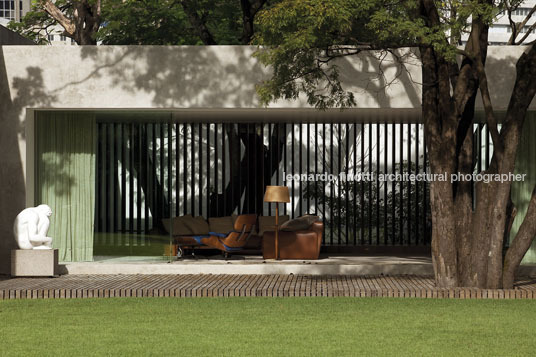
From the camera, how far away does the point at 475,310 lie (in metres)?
9.82

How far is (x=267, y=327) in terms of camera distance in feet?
28.0

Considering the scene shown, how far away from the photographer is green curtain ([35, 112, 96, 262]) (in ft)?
46.4

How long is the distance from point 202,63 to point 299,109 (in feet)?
5.36

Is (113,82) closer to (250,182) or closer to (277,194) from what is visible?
(277,194)

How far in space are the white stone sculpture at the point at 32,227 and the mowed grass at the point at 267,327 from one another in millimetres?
2579

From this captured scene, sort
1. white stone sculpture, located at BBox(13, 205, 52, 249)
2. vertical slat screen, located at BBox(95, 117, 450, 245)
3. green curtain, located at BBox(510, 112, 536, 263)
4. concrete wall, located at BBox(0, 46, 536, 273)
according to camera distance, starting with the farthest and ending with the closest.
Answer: vertical slat screen, located at BBox(95, 117, 450, 245), green curtain, located at BBox(510, 112, 536, 263), concrete wall, located at BBox(0, 46, 536, 273), white stone sculpture, located at BBox(13, 205, 52, 249)

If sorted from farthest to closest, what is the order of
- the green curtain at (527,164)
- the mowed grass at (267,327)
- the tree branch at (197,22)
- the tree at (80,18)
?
the tree branch at (197,22), the tree at (80,18), the green curtain at (527,164), the mowed grass at (267,327)

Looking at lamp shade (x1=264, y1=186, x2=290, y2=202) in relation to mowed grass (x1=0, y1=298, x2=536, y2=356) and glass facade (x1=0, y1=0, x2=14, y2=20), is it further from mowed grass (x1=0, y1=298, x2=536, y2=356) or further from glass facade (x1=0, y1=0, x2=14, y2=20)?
glass facade (x1=0, y1=0, x2=14, y2=20)

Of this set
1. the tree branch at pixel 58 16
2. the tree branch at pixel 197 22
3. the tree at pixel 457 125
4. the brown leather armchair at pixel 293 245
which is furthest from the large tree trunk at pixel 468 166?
the tree branch at pixel 58 16

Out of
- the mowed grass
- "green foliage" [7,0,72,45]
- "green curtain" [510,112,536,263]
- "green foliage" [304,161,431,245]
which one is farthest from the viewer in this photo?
"green foliage" [7,0,72,45]

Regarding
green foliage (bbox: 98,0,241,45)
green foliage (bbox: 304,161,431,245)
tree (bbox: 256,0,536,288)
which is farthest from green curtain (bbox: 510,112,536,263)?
Result: green foliage (bbox: 98,0,241,45)

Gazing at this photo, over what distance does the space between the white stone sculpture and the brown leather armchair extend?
11.9 ft

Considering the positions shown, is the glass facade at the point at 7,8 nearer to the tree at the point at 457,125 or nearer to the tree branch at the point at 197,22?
the tree branch at the point at 197,22

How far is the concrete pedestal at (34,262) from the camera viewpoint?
1313cm
